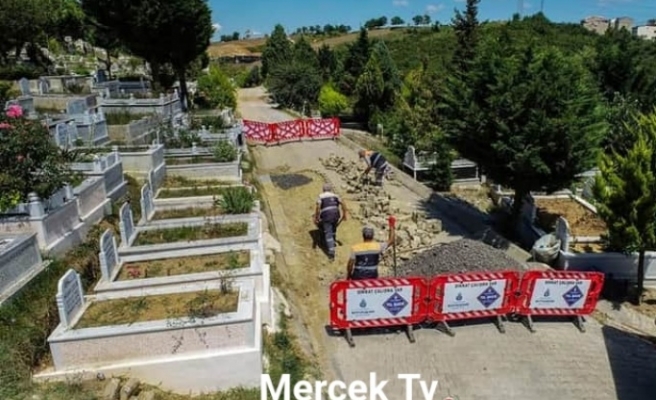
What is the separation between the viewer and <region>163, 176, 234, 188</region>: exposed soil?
1398cm

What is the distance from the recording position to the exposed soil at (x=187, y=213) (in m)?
10.9

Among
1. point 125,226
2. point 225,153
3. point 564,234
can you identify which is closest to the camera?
point 125,226

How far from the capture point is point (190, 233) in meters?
9.76

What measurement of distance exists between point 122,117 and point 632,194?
64.8ft

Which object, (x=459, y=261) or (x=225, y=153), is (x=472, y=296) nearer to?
(x=459, y=261)

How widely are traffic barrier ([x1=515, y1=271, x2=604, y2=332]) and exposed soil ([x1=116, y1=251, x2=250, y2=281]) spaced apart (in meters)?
5.05

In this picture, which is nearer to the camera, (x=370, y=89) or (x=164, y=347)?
(x=164, y=347)

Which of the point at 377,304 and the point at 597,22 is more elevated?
the point at 597,22

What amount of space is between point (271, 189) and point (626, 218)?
399 inches

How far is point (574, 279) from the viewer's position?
27.5 ft

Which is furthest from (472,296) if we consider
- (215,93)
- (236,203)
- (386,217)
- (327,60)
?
(327,60)

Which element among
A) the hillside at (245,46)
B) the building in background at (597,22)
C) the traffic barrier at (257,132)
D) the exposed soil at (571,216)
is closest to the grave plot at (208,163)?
the traffic barrier at (257,132)

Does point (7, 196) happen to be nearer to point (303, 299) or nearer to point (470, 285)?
point (303, 299)

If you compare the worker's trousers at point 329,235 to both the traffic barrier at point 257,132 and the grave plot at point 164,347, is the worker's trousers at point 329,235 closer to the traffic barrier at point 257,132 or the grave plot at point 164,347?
the grave plot at point 164,347
